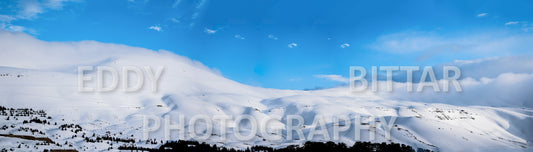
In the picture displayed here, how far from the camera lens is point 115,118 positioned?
4762cm

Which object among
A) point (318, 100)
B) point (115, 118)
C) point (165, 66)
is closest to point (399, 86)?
point (318, 100)

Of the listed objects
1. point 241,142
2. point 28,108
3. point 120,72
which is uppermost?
point 120,72

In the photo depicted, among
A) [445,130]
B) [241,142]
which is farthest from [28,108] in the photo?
[445,130]

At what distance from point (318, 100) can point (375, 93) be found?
162 feet

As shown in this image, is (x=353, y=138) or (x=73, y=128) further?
(x=353, y=138)

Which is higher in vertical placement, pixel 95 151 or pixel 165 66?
pixel 165 66

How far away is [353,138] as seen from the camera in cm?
4009

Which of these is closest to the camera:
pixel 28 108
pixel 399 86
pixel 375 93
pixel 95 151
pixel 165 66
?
pixel 95 151

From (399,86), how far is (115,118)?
12317 cm

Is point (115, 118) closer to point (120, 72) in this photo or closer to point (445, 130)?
point (120, 72)

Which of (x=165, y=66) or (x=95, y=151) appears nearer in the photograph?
(x=95, y=151)

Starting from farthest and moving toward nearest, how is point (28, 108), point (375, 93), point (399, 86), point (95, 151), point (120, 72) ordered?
1. point (399, 86)
2. point (375, 93)
3. point (120, 72)
4. point (28, 108)
5. point (95, 151)

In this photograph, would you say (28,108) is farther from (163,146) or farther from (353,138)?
(353,138)

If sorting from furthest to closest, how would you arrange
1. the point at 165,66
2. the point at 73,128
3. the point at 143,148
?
the point at 165,66 → the point at 73,128 → the point at 143,148
